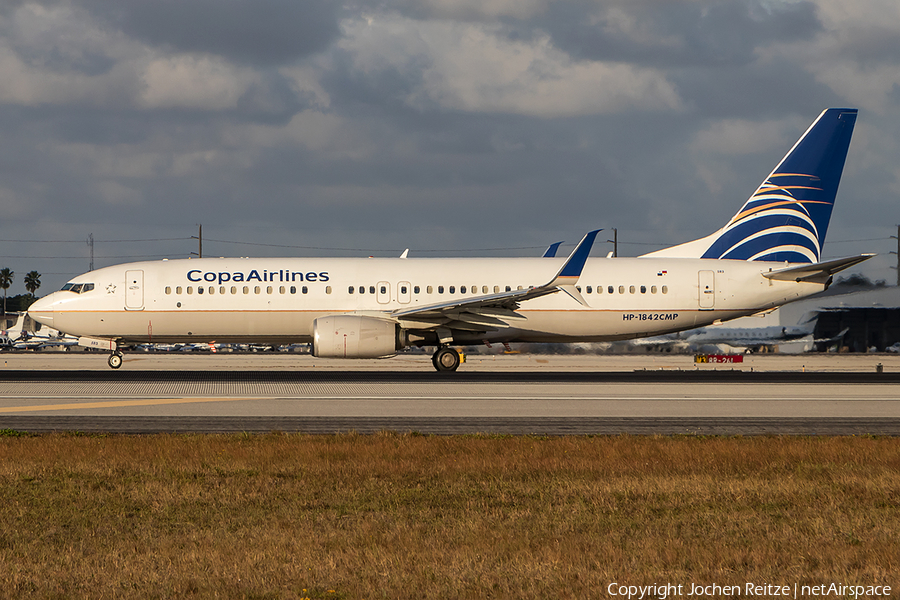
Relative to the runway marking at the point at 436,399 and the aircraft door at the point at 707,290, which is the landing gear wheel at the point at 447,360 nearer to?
the aircraft door at the point at 707,290

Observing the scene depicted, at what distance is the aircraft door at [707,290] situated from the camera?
1178 inches

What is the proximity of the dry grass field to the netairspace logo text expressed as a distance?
0.13m

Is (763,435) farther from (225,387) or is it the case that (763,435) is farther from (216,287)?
(216,287)

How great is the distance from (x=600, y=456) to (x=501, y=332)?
1870cm

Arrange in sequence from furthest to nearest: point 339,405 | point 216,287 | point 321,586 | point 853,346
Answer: point 853,346 < point 216,287 < point 339,405 < point 321,586

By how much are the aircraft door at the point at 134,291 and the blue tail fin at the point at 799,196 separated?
21225 millimetres

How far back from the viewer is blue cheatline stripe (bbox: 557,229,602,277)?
88.4 ft

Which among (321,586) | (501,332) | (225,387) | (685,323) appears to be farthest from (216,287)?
(321,586)

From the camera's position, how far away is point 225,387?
871 inches

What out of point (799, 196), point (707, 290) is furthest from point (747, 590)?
point (799, 196)

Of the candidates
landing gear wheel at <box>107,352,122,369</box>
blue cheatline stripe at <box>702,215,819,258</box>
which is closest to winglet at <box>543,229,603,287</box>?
blue cheatline stripe at <box>702,215,819,258</box>

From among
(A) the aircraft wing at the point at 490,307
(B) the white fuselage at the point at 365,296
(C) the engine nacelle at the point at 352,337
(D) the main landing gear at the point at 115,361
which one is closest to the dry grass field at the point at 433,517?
(C) the engine nacelle at the point at 352,337

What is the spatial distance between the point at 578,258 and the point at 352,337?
7698mm

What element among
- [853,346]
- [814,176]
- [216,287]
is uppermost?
[814,176]
